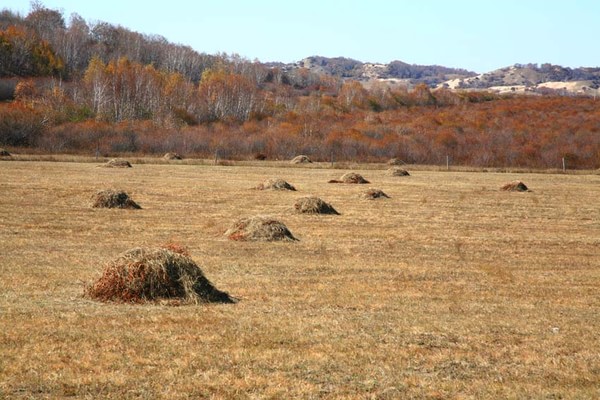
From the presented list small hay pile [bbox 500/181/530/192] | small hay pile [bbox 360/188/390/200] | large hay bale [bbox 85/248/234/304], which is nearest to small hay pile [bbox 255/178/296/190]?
small hay pile [bbox 360/188/390/200]

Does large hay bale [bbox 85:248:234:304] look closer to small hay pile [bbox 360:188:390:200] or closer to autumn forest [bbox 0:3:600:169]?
small hay pile [bbox 360:188:390:200]

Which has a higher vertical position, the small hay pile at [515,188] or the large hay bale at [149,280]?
the large hay bale at [149,280]

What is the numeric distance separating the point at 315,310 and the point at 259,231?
410 inches

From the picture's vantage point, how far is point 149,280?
1466 cm

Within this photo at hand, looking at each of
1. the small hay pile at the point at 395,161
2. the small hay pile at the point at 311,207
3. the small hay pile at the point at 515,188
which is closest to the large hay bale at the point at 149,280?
the small hay pile at the point at 311,207

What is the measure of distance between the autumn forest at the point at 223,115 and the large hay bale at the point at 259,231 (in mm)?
55500

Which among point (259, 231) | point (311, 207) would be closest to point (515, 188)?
point (311, 207)

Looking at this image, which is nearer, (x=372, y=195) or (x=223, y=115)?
(x=372, y=195)

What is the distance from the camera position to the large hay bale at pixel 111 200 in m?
32.9

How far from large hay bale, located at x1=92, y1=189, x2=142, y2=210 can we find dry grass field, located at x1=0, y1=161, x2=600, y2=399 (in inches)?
40.6

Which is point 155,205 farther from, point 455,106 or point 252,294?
point 455,106

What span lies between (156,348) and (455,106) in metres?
168

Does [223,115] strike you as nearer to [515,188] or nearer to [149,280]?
[515,188]

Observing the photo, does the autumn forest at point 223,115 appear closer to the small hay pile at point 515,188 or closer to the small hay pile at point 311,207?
the small hay pile at point 515,188
